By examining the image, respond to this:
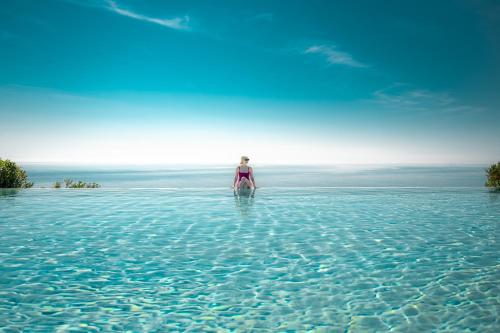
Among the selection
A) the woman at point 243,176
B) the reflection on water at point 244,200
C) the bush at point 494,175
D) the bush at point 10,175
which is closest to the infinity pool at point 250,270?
the reflection on water at point 244,200

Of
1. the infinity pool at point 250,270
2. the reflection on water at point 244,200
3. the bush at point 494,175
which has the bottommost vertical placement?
the infinity pool at point 250,270

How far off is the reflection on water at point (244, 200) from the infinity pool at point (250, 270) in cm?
45

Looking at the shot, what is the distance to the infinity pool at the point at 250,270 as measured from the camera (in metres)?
4.77

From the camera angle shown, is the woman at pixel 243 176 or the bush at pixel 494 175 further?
the bush at pixel 494 175

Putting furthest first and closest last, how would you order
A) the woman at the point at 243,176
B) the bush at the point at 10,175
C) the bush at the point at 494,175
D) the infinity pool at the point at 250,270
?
the bush at the point at 494,175
the bush at the point at 10,175
the woman at the point at 243,176
the infinity pool at the point at 250,270

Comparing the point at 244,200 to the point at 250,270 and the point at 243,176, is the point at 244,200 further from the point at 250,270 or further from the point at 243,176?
the point at 250,270

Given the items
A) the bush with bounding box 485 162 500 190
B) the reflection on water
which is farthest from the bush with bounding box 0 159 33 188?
the bush with bounding box 485 162 500 190

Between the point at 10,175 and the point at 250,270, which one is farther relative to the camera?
the point at 10,175

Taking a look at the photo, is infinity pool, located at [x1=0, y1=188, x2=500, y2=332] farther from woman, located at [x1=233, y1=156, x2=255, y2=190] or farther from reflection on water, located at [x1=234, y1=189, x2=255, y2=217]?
woman, located at [x1=233, y1=156, x2=255, y2=190]

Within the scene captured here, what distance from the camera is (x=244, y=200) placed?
16703 mm

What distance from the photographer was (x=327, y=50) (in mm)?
41250

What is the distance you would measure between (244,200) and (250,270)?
32.6 feet

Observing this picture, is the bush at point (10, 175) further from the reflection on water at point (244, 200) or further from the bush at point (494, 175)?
the bush at point (494, 175)

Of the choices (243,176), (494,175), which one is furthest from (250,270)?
(494,175)
